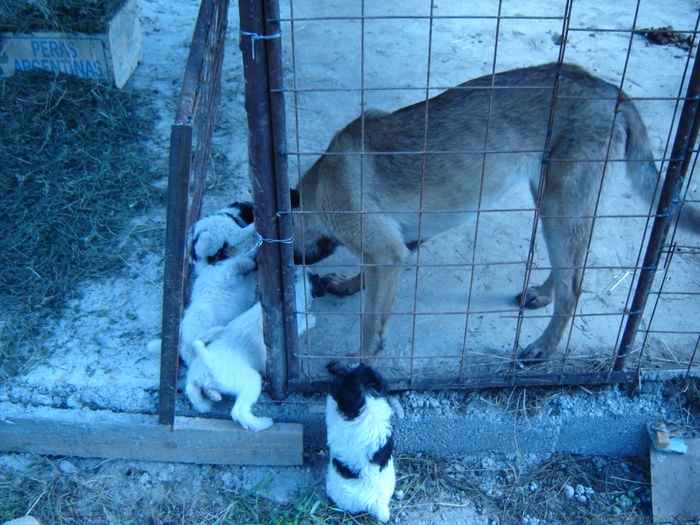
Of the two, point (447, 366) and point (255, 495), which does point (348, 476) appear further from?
point (447, 366)

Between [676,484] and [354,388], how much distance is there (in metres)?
1.80

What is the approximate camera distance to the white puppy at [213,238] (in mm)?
3900

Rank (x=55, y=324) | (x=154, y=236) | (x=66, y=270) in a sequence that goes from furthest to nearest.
Result: (x=154, y=236), (x=66, y=270), (x=55, y=324)

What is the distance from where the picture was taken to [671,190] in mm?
2930

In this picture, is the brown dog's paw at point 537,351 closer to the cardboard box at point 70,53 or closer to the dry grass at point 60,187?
the dry grass at point 60,187

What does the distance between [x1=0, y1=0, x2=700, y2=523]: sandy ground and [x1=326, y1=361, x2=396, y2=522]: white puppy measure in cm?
33

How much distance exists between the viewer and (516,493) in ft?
10.9

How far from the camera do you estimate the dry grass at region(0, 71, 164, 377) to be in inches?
161

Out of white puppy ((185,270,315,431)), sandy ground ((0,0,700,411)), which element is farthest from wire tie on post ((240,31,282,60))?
white puppy ((185,270,315,431))

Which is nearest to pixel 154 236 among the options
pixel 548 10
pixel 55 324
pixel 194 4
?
pixel 55 324

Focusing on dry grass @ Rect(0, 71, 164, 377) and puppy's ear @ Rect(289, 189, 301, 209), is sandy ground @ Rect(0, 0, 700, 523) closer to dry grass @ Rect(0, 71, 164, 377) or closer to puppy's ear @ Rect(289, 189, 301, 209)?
dry grass @ Rect(0, 71, 164, 377)

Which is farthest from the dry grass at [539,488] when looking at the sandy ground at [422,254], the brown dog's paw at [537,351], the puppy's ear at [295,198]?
the puppy's ear at [295,198]

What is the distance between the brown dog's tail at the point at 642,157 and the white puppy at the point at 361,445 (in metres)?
1.81

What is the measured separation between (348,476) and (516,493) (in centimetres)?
100
